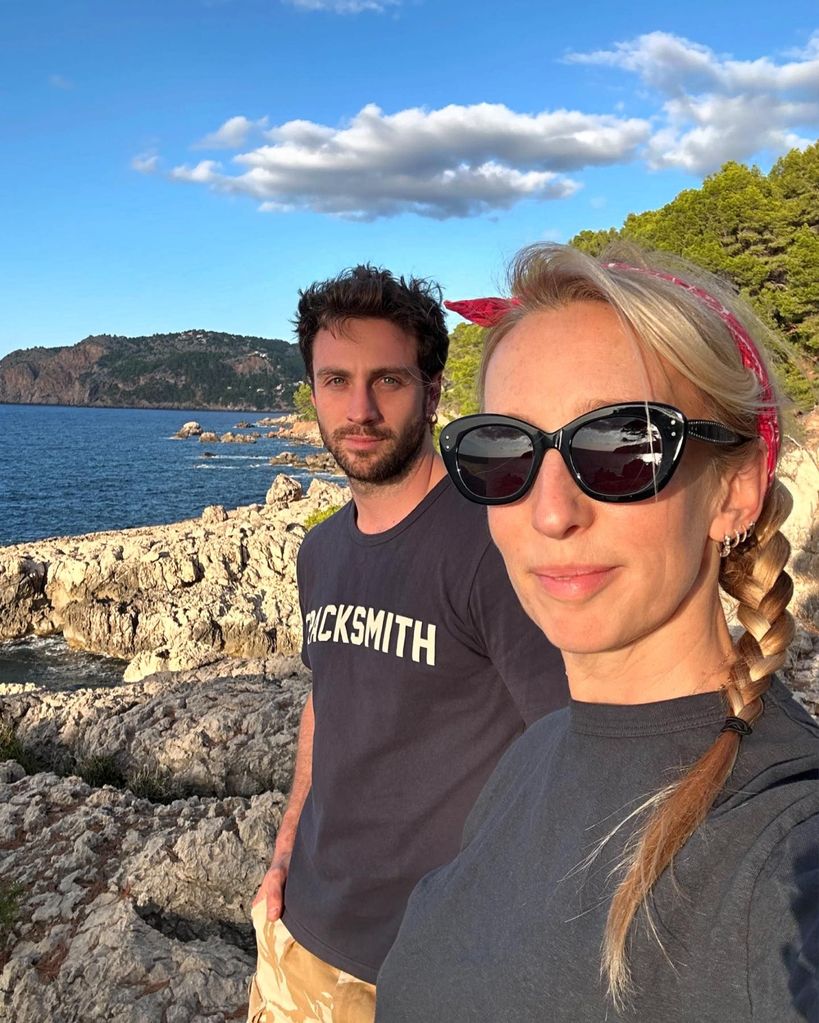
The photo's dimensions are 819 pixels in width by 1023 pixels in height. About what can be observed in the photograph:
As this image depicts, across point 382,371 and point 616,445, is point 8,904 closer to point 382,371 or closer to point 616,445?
point 382,371

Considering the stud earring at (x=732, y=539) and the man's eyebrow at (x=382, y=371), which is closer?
the stud earring at (x=732, y=539)

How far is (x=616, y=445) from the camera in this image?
3.65 feet

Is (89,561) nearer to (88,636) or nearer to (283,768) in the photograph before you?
(88,636)

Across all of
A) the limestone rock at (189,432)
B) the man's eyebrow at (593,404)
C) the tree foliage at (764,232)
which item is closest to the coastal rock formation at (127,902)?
the man's eyebrow at (593,404)

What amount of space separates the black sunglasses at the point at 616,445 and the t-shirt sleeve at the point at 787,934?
502 mm

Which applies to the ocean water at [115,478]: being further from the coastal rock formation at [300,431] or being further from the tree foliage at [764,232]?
the tree foliage at [764,232]

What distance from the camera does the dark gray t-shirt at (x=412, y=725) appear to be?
202cm

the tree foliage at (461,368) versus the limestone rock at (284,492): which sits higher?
the tree foliage at (461,368)

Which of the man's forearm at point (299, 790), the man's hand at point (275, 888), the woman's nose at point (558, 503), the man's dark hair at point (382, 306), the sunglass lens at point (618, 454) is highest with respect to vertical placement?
the man's dark hair at point (382, 306)

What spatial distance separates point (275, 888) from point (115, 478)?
6631 cm

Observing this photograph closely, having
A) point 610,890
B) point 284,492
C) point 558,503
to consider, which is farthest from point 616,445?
point 284,492

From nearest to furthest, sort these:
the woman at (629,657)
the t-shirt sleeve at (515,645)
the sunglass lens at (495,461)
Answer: the woman at (629,657), the sunglass lens at (495,461), the t-shirt sleeve at (515,645)

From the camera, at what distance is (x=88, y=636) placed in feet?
58.3

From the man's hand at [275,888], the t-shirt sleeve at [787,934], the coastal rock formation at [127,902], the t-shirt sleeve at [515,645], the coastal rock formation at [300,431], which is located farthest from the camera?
the coastal rock formation at [300,431]
